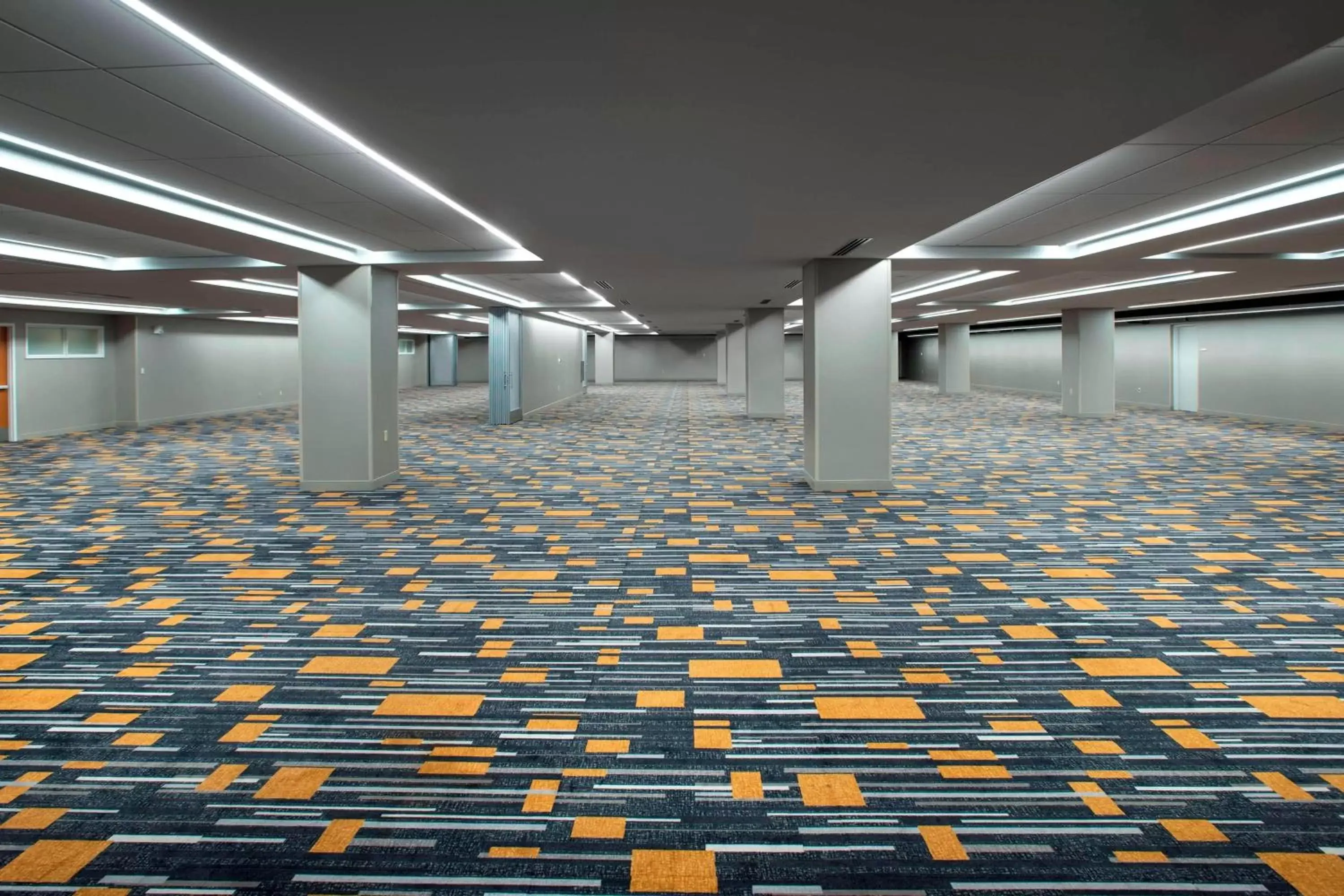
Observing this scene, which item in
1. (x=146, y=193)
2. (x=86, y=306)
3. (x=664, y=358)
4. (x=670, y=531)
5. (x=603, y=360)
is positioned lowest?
(x=670, y=531)

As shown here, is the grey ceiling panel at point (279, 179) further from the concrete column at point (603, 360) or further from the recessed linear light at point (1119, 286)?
the concrete column at point (603, 360)

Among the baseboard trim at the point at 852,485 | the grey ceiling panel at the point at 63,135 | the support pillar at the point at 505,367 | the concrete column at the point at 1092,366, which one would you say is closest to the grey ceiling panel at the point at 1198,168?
the baseboard trim at the point at 852,485

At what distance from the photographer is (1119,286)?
1662 centimetres

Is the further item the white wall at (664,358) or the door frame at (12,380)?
the white wall at (664,358)

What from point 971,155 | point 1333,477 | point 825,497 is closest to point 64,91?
point 971,155

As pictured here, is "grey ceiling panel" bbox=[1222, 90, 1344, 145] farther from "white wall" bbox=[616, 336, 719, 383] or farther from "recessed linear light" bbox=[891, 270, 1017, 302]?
"white wall" bbox=[616, 336, 719, 383]

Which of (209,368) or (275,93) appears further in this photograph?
(209,368)

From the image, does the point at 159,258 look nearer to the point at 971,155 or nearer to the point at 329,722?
the point at 329,722

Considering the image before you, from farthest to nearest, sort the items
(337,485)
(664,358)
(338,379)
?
(664,358), (338,379), (337,485)

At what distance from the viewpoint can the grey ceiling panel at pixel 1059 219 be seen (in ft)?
25.5

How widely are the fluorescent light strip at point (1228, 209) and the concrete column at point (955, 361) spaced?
72.8 feet

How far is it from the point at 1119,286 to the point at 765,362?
311 inches

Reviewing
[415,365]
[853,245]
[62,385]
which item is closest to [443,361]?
[415,365]

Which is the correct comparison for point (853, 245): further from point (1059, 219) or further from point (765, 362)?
point (765, 362)
